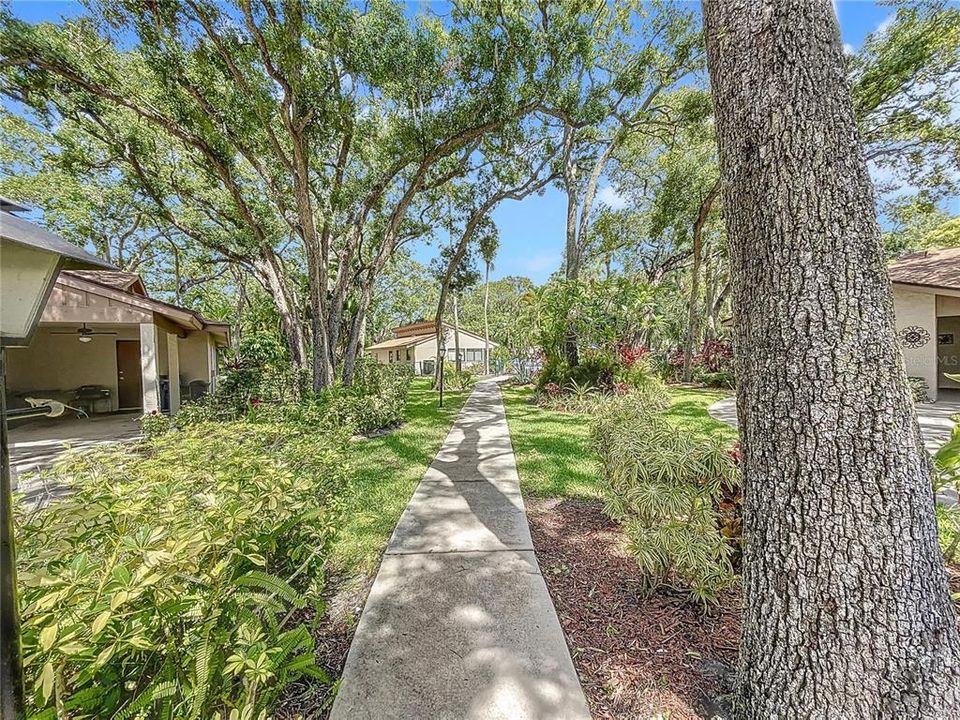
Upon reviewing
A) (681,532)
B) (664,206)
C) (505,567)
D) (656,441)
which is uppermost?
(664,206)

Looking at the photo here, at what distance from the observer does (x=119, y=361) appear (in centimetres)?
1172

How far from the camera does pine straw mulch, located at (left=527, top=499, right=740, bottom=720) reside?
1913mm

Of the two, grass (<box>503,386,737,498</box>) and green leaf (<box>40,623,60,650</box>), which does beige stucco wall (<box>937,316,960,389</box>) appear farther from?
green leaf (<box>40,623,60,650</box>)

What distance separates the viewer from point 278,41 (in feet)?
18.9

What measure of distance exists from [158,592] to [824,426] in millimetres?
2407

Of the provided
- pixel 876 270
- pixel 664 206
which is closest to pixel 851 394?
pixel 876 270

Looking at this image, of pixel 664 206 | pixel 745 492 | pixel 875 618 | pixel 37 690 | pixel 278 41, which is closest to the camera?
pixel 37 690

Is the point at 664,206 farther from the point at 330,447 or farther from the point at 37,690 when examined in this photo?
the point at 37,690

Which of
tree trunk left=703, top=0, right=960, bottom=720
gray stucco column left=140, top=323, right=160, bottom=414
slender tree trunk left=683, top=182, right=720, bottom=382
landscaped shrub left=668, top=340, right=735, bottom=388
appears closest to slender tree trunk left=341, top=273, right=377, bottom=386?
gray stucco column left=140, top=323, right=160, bottom=414

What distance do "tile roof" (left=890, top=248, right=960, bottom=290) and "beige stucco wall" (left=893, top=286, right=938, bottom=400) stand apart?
1.34 ft

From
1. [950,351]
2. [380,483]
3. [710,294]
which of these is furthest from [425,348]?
Result: [950,351]

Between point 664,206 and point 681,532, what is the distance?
1493cm

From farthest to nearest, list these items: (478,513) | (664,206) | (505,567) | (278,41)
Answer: (664,206) < (278,41) < (478,513) < (505,567)

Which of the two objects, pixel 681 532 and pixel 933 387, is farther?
pixel 933 387
